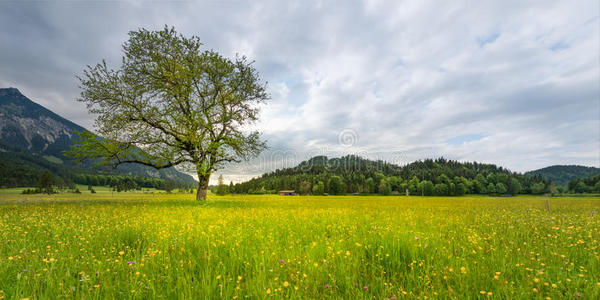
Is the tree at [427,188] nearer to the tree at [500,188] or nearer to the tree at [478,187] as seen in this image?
the tree at [478,187]

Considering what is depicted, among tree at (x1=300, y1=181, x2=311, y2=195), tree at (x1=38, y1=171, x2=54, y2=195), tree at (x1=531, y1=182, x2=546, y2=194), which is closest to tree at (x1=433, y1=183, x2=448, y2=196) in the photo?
tree at (x1=531, y1=182, x2=546, y2=194)

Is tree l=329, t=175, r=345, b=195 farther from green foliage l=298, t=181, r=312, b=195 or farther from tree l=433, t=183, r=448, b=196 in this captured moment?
tree l=433, t=183, r=448, b=196

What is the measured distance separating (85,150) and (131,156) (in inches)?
113

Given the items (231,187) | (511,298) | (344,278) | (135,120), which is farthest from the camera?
(231,187)

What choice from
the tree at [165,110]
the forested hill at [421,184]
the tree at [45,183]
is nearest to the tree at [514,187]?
the forested hill at [421,184]

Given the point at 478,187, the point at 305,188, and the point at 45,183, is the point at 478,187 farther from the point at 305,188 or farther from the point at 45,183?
the point at 45,183

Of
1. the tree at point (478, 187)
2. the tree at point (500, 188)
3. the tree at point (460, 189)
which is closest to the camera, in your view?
the tree at point (460, 189)

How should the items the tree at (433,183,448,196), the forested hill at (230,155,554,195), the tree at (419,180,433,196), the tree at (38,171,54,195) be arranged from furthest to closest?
1. the forested hill at (230,155,554,195)
2. the tree at (419,180,433,196)
3. the tree at (433,183,448,196)
4. the tree at (38,171,54,195)

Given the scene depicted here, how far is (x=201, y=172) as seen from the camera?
18.0 meters

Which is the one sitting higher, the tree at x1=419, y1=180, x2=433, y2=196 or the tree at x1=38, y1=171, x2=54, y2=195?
the tree at x1=38, y1=171, x2=54, y2=195

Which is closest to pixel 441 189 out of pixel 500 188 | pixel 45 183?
pixel 500 188

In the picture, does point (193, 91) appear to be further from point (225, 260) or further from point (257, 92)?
point (225, 260)

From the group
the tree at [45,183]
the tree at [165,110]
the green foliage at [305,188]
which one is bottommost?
the green foliage at [305,188]

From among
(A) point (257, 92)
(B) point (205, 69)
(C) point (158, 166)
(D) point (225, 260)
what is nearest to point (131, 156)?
(C) point (158, 166)
